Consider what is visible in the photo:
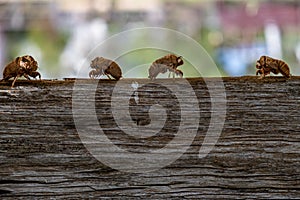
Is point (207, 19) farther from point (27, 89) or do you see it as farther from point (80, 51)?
point (27, 89)

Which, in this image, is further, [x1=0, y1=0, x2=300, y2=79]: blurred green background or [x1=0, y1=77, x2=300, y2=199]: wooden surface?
[x1=0, y1=0, x2=300, y2=79]: blurred green background

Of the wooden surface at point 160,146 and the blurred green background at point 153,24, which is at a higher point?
the blurred green background at point 153,24

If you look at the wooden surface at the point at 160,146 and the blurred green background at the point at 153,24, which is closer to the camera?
the wooden surface at the point at 160,146

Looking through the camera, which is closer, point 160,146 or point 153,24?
point 160,146

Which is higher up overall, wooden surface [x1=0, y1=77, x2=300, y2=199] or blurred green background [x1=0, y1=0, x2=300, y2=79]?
blurred green background [x1=0, y1=0, x2=300, y2=79]

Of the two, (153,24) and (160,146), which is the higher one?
(153,24)
